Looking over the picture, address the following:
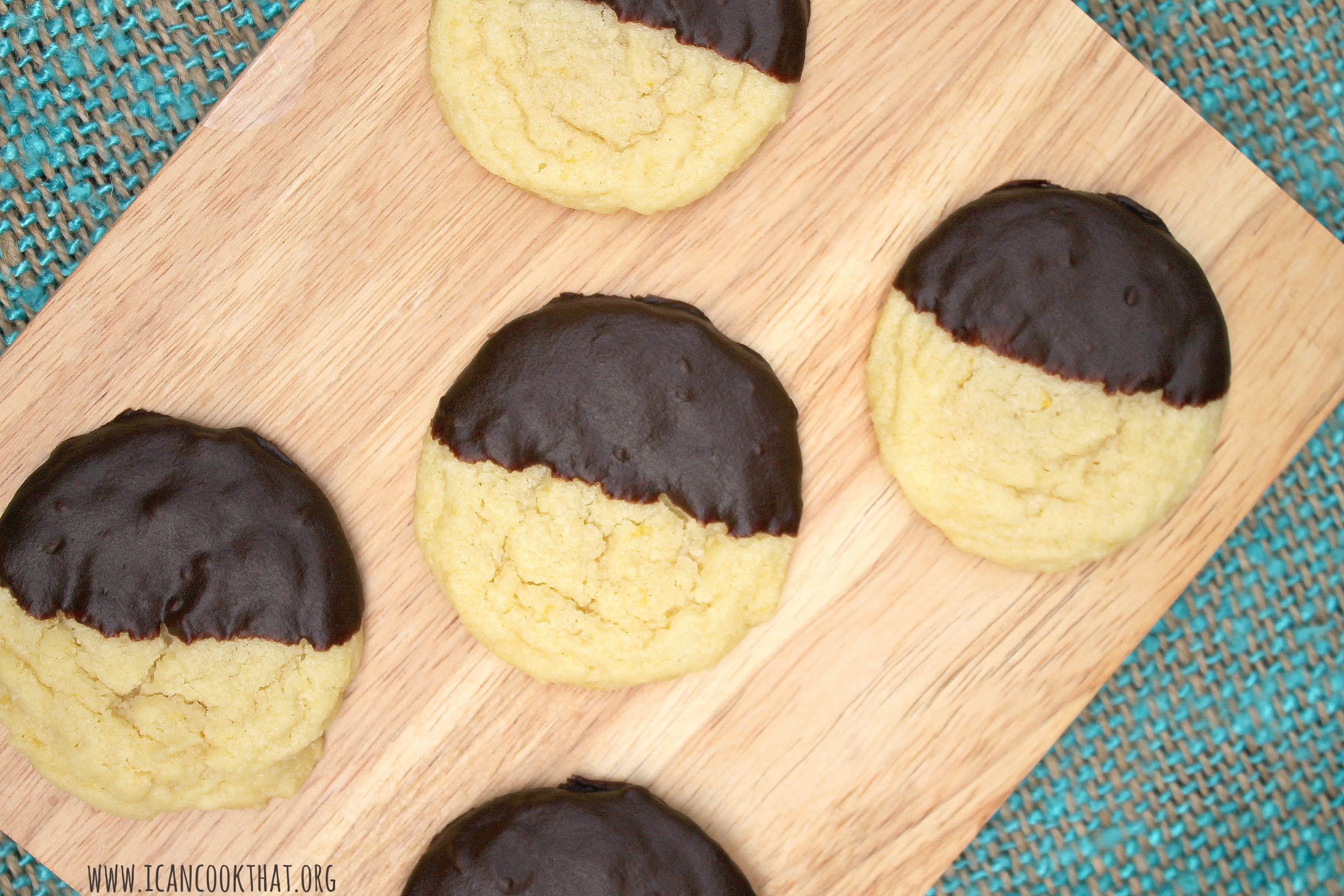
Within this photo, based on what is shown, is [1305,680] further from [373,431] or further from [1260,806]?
[373,431]

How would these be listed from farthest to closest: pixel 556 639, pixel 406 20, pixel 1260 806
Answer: pixel 1260 806 < pixel 406 20 < pixel 556 639

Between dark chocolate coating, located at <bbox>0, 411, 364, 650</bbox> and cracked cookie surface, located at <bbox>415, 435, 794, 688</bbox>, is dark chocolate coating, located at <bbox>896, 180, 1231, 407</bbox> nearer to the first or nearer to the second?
cracked cookie surface, located at <bbox>415, 435, 794, 688</bbox>

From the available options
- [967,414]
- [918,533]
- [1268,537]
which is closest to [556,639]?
[918,533]

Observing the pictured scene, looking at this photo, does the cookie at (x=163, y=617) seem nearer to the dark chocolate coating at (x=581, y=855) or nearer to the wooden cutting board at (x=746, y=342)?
the wooden cutting board at (x=746, y=342)

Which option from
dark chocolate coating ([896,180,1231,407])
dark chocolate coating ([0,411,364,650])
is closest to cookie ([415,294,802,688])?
dark chocolate coating ([0,411,364,650])

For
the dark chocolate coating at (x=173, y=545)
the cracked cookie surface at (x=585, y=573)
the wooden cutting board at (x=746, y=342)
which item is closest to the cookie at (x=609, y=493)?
the cracked cookie surface at (x=585, y=573)

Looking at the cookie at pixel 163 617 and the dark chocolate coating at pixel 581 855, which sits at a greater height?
the cookie at pixel 163 617

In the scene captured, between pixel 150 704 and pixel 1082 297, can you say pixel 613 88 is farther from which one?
pixel 150 704
